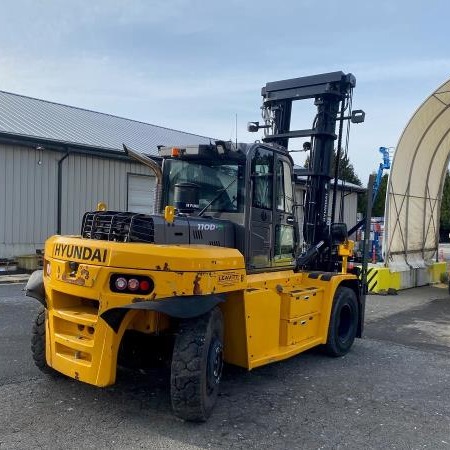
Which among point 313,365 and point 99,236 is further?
point 313,365

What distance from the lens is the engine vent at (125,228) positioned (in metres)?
4.80

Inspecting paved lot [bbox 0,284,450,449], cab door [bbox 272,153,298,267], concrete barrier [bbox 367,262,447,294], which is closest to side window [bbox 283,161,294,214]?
cab door [bbox 272,153,298,267]

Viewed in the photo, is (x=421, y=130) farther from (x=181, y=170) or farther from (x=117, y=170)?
(x=181, y=170)

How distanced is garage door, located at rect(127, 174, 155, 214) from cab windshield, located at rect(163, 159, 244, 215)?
12793mm

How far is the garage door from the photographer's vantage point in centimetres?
1873

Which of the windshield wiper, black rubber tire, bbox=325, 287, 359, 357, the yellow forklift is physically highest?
the windshield wiper

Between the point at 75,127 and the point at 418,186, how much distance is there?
1224cm

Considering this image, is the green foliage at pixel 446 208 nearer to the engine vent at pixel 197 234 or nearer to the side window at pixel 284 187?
the side window at pixel 284 187

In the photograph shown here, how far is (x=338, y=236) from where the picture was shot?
7742mm

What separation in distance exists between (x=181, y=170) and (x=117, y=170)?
12480 mm

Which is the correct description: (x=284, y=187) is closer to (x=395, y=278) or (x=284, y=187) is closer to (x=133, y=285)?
(x=133, y=285)

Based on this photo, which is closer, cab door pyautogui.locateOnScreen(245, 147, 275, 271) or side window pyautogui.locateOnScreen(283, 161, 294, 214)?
cab door pyautogui.locateOnScreen(245, 147, 275, 271)

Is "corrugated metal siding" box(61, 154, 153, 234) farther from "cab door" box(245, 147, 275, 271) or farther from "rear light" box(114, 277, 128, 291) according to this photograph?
"rear light" box(114, 277, 128, 291)

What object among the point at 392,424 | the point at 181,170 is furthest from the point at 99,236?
the point at 392,424
